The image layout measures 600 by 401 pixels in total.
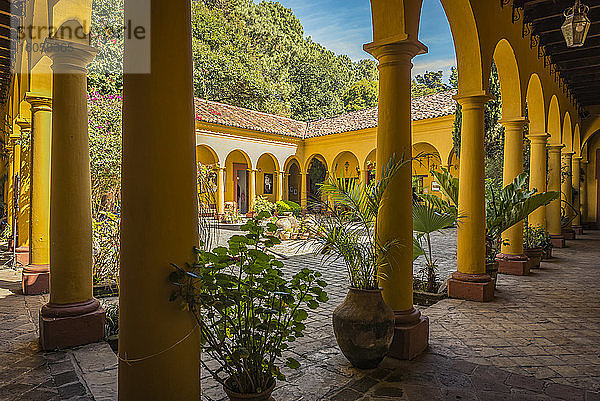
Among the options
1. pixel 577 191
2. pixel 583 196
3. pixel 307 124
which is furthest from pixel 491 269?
pixel 307 124

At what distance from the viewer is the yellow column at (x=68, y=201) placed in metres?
4.11

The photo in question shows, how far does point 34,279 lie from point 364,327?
5371 mm

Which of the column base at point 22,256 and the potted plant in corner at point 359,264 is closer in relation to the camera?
the potted plant in corner at point 359,264

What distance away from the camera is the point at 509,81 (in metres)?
7.54

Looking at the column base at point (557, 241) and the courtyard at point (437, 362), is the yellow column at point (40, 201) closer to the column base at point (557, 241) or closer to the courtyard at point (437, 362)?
the courtyard at point (437, 362)

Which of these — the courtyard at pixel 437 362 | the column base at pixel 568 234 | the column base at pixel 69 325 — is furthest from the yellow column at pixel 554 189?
the column base at pixel 69 325

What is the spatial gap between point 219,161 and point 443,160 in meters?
10.7

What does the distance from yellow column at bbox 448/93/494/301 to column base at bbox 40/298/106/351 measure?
4.90 metres

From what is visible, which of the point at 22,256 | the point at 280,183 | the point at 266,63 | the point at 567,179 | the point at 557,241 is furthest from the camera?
the point at 266,63

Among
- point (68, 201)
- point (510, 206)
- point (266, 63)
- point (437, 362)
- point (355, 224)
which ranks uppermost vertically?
point (266, 63)

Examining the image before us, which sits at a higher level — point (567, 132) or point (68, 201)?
point (567, 132)

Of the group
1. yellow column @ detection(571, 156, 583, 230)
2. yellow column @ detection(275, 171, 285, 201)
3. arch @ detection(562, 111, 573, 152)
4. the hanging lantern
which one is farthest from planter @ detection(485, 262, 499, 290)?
yellow column @ detection(275, 171, 285, 201)

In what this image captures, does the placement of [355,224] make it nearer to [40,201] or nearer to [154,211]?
[154,211]

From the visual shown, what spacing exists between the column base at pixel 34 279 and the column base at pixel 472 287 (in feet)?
20.5
